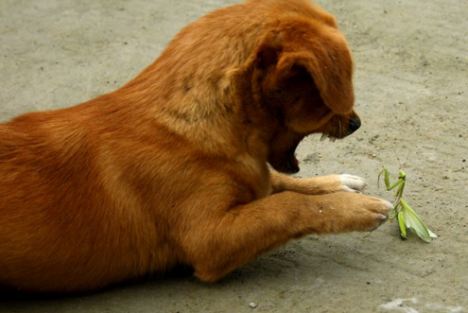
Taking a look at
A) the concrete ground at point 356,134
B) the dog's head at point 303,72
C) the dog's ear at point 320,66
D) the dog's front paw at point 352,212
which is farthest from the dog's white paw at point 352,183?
the dog's ear at point 320,66

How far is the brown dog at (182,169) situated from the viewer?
4965 mm

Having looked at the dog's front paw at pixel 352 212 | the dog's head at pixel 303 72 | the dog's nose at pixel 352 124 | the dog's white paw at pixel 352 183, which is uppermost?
the dog's head at pixel 303 72

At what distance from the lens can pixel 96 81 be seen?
7.61m

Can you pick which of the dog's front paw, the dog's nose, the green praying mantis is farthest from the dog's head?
the green praying mantis

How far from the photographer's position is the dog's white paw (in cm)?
592

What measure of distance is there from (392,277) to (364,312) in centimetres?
37

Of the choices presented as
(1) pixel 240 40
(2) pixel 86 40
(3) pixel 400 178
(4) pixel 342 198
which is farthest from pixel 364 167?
(2) pixel 86 40

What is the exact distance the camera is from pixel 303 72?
4855 mm

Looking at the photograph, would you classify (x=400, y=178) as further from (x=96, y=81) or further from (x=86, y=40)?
(x=86, y=40)

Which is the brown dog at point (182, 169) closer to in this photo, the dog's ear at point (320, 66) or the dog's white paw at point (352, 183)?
the dog's ear at point (320, 66)

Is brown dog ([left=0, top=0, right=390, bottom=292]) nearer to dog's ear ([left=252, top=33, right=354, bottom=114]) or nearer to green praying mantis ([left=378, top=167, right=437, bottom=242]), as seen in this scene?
dog's ear ([left=252, top=33, right=354, bottom=114])

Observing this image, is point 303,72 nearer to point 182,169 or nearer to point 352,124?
point 352,124

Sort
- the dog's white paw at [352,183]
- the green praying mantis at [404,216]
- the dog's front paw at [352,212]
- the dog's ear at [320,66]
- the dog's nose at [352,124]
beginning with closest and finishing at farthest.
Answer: the dog's ear at [320,66], the dog's front paw at [352,212], the dog's nose at [352,124], the green praying mantis at [404,216], the dog's white paw at [352,183]

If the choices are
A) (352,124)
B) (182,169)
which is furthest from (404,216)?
(182,169)
